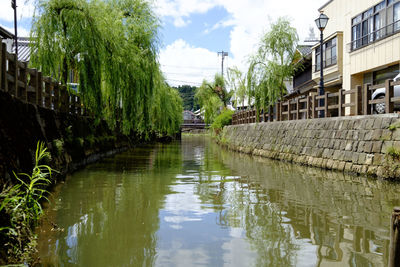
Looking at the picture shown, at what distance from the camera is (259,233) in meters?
5.22

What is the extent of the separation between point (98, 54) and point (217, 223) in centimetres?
851

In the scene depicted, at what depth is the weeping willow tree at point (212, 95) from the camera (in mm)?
43906

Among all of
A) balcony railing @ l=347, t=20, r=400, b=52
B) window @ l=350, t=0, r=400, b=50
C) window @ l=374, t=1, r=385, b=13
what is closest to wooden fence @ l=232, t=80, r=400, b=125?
balcony railing @ l=347, t=20, r=400, b=52

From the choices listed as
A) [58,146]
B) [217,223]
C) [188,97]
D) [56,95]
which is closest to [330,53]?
[56,95]

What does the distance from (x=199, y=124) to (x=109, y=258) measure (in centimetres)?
5394

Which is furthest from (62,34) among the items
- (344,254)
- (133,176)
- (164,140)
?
(164,140)

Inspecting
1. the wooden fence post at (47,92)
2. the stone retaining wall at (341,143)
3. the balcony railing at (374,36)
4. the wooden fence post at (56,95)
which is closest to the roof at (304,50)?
the balcony railing at (374,36)

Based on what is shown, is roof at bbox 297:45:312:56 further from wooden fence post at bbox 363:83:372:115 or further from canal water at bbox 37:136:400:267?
canal water at bbox 37:136:400:267

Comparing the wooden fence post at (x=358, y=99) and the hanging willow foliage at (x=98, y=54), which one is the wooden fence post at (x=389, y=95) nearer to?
the wooden fence post at (x=358, y=99)

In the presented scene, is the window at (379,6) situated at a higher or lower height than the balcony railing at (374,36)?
higher

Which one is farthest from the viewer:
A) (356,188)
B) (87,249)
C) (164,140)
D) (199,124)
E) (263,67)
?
(199,124)

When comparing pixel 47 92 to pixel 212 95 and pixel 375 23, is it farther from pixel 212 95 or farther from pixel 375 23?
pixel 212 95

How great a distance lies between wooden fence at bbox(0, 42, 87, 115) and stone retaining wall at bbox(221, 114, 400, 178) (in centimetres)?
906

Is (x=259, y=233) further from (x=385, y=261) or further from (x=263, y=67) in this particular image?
(x=263, y=67)
